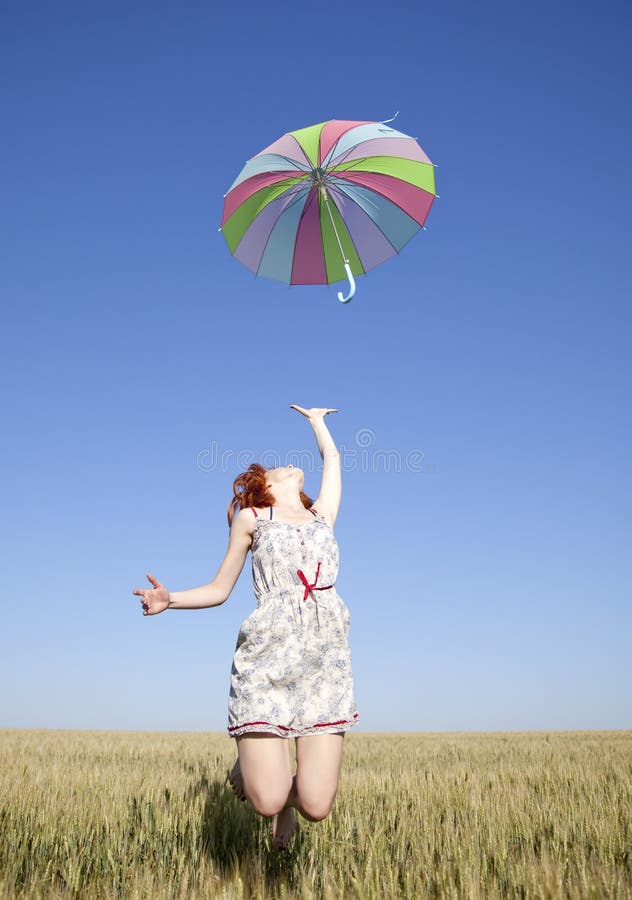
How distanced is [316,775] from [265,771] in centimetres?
28

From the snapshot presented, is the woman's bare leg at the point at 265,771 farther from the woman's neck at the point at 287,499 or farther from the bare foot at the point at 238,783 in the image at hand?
the woman's neck at the point at 287,499

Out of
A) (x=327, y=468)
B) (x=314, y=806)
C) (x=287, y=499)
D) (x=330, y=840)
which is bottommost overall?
(x=330, y=840)

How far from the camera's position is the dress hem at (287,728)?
3795mm

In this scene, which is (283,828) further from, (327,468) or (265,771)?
(327,468)

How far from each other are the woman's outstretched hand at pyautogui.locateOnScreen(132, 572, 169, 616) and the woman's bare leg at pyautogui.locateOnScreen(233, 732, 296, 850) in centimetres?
88

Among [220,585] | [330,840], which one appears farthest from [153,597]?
[330,840]

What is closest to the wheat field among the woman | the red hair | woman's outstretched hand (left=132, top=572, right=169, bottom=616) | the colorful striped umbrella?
the woman

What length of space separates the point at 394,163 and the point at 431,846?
5268mm

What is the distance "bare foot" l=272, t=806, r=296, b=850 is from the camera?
417 cm

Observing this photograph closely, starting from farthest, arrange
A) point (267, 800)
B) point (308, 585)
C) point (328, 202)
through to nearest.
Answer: point (328, 202)
point (308, 585)
point (267, 800)

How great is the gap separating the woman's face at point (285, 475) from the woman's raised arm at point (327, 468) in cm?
16

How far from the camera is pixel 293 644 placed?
4.05 metres

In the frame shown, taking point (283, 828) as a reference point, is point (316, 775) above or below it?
above

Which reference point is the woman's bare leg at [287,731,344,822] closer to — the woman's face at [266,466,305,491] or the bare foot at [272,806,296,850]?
the bare foot at [272,806,296,850]
